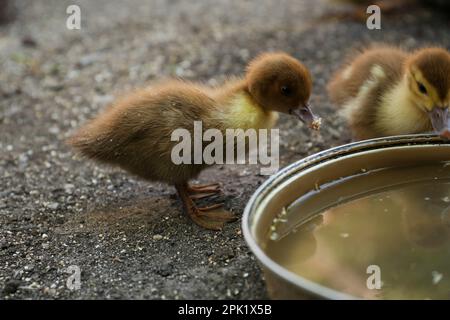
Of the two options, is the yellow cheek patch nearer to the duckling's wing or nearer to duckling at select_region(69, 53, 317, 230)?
duckling at select_region(69, 53, 317, 230)

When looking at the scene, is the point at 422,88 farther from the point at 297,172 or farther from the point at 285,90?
the point at 297,172

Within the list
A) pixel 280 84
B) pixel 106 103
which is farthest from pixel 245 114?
pixel 106 103

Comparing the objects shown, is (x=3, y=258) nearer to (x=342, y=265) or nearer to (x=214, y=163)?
(x=214, y=163)

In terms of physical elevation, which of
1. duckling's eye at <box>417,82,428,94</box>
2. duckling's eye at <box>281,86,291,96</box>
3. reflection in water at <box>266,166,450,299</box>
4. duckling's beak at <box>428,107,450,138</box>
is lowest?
reflection in water at <box>266,166,450,299</box>

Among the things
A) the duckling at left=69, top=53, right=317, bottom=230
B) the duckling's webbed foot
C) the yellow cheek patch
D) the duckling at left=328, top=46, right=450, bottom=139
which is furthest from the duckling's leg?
the duckling at left=328, top=46, right=450, bottom=139

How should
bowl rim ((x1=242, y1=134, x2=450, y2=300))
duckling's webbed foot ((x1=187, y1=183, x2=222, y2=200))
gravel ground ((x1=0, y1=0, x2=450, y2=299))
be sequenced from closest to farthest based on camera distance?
bowl rim ((x1=242, y1=134, x2=450, y2=300)), gravel ground ((x1=0, y1=0, x2=450, y2=299)), duckling's webbed foot ((x1=187, y1=183, x2=222, y2=200))

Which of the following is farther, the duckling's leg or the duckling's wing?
the duckling's wing

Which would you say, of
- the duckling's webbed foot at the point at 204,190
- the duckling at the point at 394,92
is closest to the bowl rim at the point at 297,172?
the duckling at the point at 394,92
